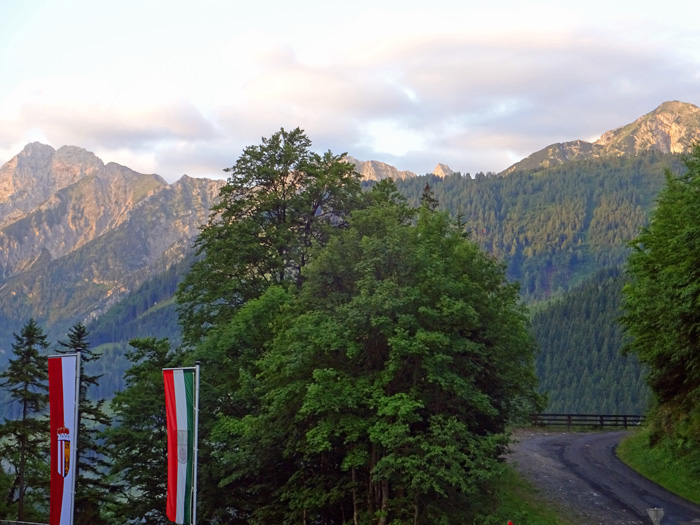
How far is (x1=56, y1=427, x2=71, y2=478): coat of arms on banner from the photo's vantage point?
2702cm

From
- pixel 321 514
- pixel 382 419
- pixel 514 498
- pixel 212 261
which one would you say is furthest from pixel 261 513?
pixel 212 261

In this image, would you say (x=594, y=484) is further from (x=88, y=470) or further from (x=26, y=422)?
(x=26, y=422)

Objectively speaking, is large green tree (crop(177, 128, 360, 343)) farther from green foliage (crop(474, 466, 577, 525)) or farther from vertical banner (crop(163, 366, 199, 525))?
vertical banner (crop(163, 366, 199, 525))

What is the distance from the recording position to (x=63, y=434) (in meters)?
27.2

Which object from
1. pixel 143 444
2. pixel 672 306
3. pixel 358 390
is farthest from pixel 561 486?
pixel 143 444

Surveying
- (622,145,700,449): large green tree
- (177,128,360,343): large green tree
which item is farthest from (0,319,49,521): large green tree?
(622,145,700,449): large green tree

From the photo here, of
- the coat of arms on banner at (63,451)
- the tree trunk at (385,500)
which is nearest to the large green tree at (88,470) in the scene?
the coat of arms on banner at (63,451)

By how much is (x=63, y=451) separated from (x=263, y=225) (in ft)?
88.1

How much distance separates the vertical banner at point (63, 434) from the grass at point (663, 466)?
89.1 feet

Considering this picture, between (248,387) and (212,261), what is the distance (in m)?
14.3

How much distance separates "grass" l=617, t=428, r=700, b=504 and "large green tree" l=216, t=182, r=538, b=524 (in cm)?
848

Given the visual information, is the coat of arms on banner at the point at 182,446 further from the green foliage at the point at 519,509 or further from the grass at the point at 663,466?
the grass at the point at 663,466

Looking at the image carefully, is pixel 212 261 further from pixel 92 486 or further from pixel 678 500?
pixel 678 500

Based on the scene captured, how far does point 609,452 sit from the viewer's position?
51094 millimetres
